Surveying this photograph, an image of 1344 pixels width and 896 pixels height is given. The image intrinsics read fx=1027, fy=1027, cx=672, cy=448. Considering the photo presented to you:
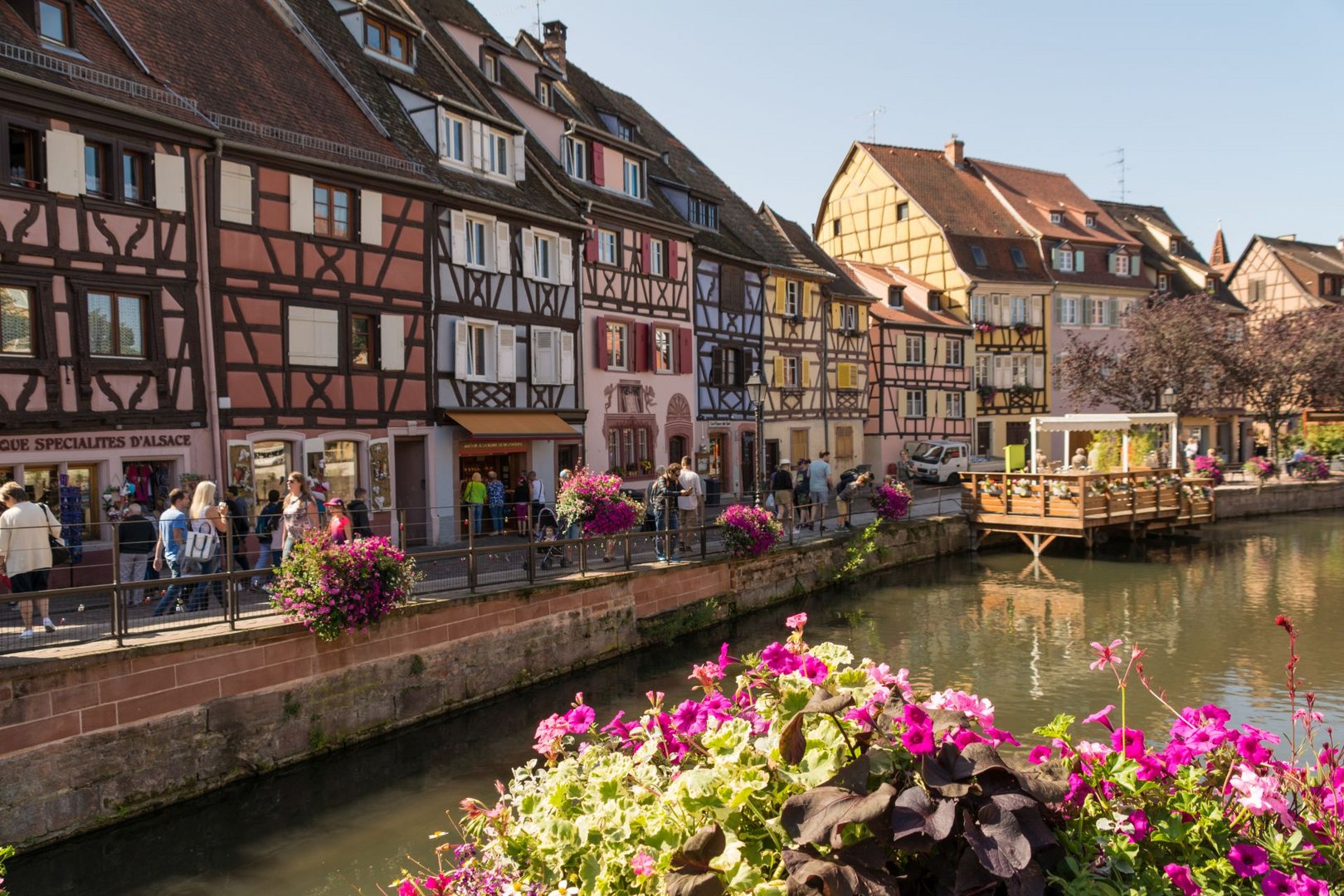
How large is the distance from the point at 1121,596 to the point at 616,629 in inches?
441

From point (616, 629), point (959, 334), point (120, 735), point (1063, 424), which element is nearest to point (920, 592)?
point (616, 629)

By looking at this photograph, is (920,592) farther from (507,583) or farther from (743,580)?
(507,583)

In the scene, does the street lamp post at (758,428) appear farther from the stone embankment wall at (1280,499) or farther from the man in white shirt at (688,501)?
the stone embankment wall at (1280,499)

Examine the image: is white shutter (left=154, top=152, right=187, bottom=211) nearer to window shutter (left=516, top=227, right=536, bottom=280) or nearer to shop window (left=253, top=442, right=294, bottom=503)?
shop window (left=253, top=442, right=294, bottom=503)

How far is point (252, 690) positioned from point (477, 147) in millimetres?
15012

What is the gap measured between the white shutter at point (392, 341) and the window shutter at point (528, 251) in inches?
161

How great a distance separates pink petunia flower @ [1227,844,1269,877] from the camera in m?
2.86

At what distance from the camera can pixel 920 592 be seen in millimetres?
21484

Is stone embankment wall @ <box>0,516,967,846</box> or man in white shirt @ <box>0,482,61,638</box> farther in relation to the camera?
man in white shirt @ <box>0,482,61,638</box>

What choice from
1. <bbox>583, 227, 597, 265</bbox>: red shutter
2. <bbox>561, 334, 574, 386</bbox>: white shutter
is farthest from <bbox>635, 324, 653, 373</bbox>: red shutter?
Result: <bbox>561, 334, 574, 386</bbox>: white shutter

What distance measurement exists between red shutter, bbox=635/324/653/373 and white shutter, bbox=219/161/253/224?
11999 millimetres

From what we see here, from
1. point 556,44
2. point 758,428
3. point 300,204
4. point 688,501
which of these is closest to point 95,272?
point 300,204

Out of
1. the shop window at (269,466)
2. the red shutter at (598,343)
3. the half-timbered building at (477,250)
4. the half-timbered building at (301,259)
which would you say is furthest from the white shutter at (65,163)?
the red shutter at (598,343)

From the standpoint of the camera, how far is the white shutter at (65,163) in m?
14.1
